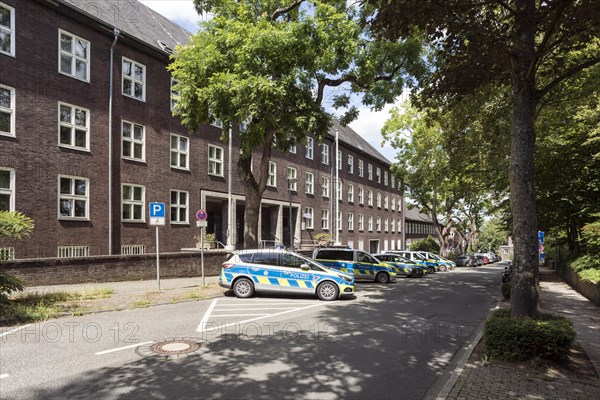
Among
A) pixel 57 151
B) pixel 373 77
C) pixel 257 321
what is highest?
pixel 373 77

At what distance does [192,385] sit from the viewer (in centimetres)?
533

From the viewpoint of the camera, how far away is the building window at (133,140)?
63.9 feet

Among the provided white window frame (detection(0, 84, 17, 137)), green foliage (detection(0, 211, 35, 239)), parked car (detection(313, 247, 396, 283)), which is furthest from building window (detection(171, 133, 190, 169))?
green foliage (detection(0, 211, 35, 239))

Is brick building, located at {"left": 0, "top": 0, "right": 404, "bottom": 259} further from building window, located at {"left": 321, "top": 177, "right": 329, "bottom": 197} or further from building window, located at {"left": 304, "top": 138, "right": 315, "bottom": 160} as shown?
building window, located at {"left": 321, "top": 177, "right": 329, "bottom": 197}

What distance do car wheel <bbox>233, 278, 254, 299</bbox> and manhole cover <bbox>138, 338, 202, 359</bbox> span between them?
17.8 ft

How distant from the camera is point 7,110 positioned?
49.8ft

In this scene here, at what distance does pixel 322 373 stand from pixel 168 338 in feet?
10.7

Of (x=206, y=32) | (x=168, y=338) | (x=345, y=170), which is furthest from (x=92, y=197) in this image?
(x=345, y=170)

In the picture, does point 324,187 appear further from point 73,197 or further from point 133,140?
point 73,197

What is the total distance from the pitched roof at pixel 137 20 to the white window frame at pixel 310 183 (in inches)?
→ 542

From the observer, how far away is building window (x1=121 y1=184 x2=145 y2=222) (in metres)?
19.2

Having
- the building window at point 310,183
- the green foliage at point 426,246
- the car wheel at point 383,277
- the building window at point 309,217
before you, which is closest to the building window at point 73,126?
the car wheel at point 383,277

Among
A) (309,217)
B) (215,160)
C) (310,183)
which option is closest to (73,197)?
(215,160)

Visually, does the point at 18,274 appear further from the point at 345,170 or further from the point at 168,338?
the point at 345,170
